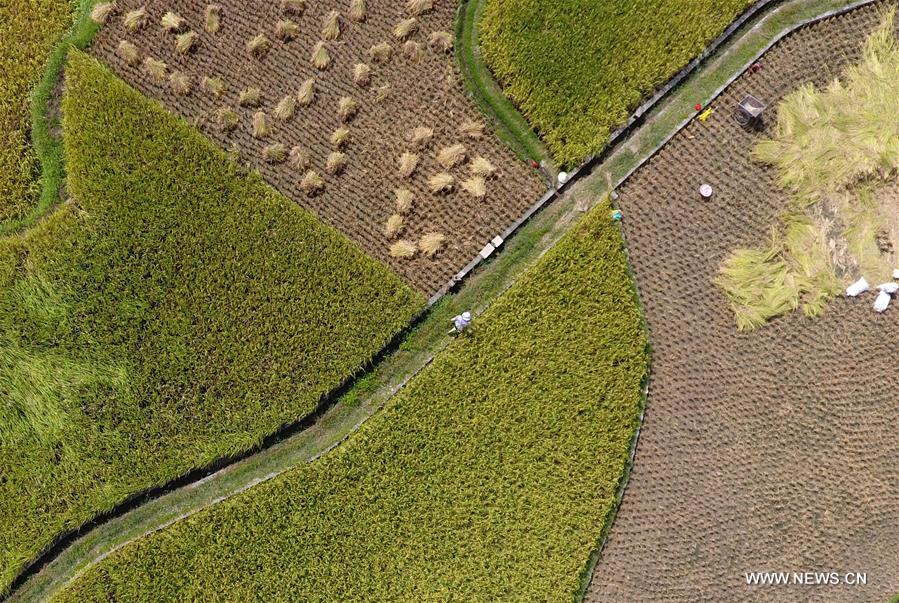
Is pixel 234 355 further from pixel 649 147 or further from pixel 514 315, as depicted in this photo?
pixel 649 147

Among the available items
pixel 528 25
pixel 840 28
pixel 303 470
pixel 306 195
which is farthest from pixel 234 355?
pixel 840 28

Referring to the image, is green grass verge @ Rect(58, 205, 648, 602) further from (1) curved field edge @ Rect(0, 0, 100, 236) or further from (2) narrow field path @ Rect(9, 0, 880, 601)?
(1) curved field edge @ Rect(0, 0, 100, 236)

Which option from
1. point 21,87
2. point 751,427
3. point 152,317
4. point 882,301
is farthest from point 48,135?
point 882,301

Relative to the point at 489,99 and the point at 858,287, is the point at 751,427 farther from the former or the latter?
the point at 489,99

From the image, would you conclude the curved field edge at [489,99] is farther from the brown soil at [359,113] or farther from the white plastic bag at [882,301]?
the white plastic bag at [882,301]

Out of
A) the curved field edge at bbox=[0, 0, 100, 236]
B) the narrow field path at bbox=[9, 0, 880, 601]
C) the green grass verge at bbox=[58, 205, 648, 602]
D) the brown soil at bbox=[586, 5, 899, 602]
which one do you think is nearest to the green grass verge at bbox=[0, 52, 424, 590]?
the curved field edge at bbox=[0, 0, 100, 236]

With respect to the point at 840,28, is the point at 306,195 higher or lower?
higher
